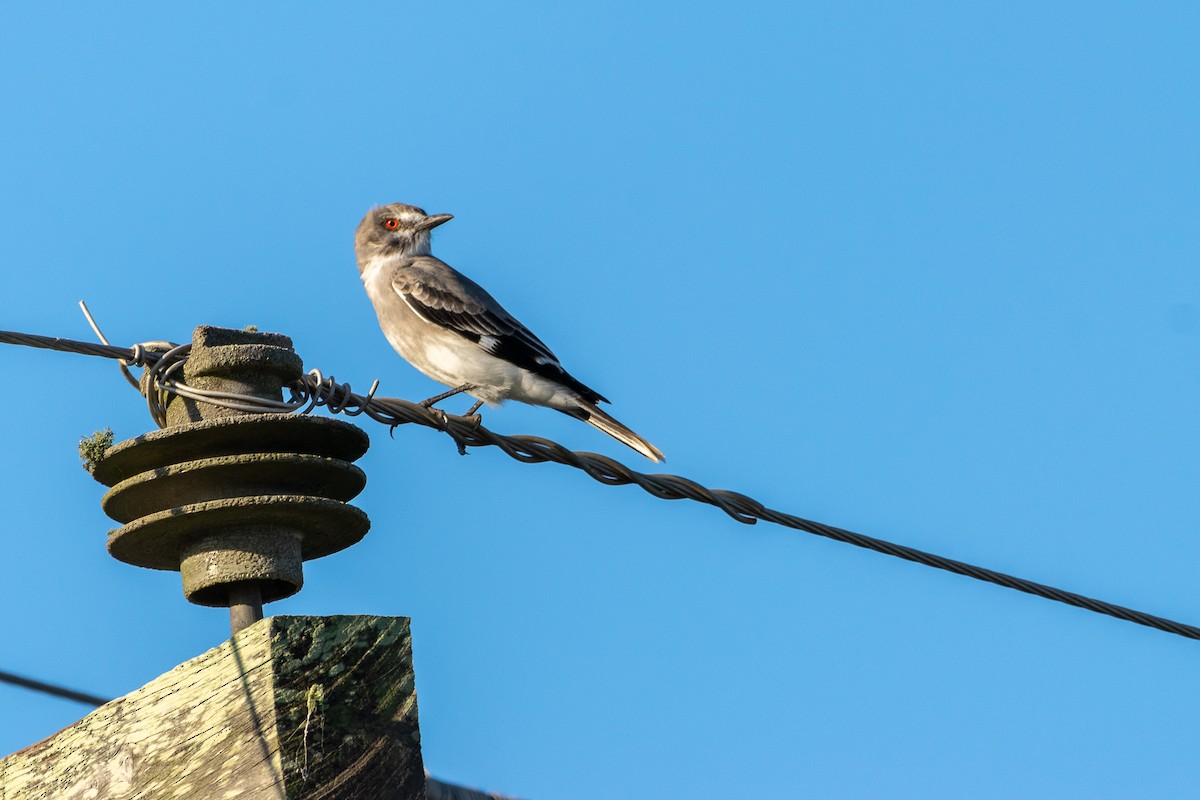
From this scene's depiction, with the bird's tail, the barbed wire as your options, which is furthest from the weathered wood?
the bird's tail

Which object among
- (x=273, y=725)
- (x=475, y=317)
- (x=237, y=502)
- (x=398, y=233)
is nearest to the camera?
(x=273, y=725)

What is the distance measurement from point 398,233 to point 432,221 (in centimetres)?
36

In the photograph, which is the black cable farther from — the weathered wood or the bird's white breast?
the bird's white breast

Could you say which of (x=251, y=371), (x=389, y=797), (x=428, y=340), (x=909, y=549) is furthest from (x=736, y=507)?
(x=428, y=340)

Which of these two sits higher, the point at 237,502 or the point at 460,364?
the point at 460,364

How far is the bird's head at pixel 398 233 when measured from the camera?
12.2 meters

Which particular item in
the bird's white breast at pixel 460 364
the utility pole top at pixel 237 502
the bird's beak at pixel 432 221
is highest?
the bird's beak at pixel 432 221

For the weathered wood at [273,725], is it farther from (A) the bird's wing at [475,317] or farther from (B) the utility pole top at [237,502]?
(A) the bird's wing at [475,317]

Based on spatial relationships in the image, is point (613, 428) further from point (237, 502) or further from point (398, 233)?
point (237, 502)

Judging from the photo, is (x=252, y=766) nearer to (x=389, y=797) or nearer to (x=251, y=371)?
(x=389, y=797)

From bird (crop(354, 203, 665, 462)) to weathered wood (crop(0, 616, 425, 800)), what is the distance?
20.9 ft

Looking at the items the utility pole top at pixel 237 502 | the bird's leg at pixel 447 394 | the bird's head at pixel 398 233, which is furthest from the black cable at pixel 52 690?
the bird's head at pixel 398 233

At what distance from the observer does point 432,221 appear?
12039mm

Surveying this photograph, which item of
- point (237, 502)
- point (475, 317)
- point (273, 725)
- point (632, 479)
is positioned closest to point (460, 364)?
point (475, 317)
